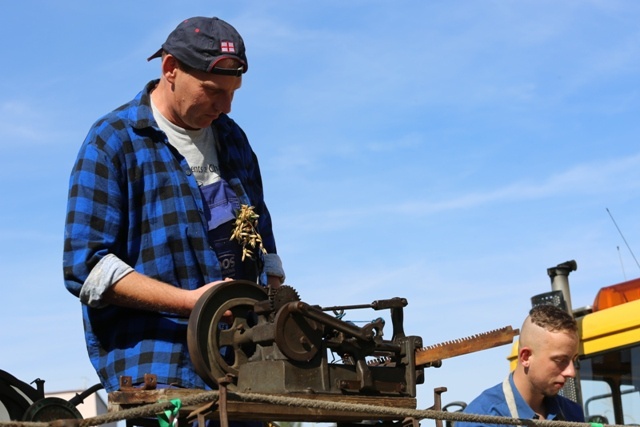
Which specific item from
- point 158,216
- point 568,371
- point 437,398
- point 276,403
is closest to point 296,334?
point 276,403

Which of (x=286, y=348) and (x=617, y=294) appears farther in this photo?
(x=617, y=294)

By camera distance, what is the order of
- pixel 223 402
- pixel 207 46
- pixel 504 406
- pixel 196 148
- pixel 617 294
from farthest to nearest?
pixel 617 294 → pixel 504 406 → pixel 196 148 → pixel 207 46 → pixel 223 402

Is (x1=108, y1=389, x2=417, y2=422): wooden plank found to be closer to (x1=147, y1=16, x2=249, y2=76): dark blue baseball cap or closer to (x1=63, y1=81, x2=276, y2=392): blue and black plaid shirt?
(x1=63, y1=81, x2=276, y2=392): blue and black plaid shirt

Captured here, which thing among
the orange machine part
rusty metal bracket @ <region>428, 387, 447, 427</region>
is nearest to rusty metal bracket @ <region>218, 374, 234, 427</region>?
rusty metal bracket @ <region>428, 387, 447, 427</region>

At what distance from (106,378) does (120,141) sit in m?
0.74

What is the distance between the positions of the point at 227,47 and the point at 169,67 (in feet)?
0.73

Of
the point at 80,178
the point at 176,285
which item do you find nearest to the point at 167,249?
the point at 176,285

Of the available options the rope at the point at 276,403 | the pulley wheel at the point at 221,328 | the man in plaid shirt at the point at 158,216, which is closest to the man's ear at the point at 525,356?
the rope at the point at 276,403

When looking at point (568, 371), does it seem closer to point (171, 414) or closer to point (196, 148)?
point (196, 148)

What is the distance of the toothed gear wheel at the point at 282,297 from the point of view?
328 cm

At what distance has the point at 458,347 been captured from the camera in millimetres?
3512

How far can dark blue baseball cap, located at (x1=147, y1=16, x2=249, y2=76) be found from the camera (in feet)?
11.9

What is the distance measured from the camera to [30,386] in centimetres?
510

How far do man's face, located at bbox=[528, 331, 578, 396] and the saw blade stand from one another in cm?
93
